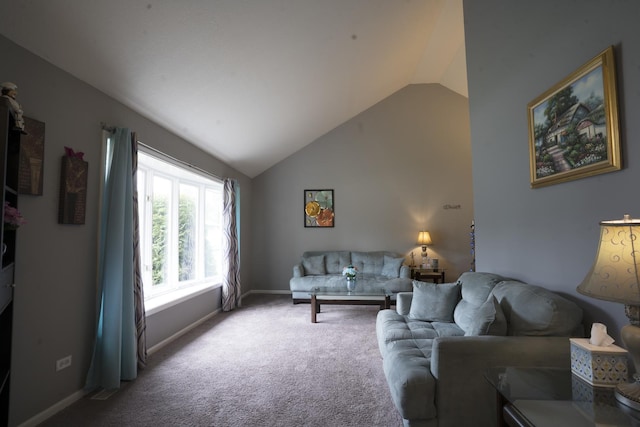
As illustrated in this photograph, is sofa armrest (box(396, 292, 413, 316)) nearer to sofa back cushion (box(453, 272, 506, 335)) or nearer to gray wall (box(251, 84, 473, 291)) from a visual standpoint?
sofa back cushion (box(453, 272, 506, 335))

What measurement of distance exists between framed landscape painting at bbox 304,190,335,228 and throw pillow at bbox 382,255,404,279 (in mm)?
1317

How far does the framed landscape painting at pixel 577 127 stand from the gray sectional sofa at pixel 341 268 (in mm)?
3106

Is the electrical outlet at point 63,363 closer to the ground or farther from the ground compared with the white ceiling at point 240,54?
closer to the ground

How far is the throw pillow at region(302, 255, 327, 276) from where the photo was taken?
231 inches

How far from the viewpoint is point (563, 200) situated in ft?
6.82

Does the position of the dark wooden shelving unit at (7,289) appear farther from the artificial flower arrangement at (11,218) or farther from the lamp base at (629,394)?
the lamp base at (629,394)

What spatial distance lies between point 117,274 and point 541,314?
2967 mm

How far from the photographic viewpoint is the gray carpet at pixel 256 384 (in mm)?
2109

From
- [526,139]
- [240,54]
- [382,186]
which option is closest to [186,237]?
[240,54]

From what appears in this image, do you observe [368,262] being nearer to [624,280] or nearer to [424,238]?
[424,238]

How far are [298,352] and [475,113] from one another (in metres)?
3.05

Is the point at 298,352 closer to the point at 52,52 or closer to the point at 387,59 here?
the point at 52,52

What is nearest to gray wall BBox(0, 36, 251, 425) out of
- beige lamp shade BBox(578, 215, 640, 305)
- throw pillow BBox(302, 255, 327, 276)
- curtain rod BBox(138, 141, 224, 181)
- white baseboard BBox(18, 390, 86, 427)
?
white baseboard BBox(18, 390, 86, 427)

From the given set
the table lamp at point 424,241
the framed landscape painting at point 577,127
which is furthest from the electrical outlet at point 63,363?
the table lamp at point 424,241
